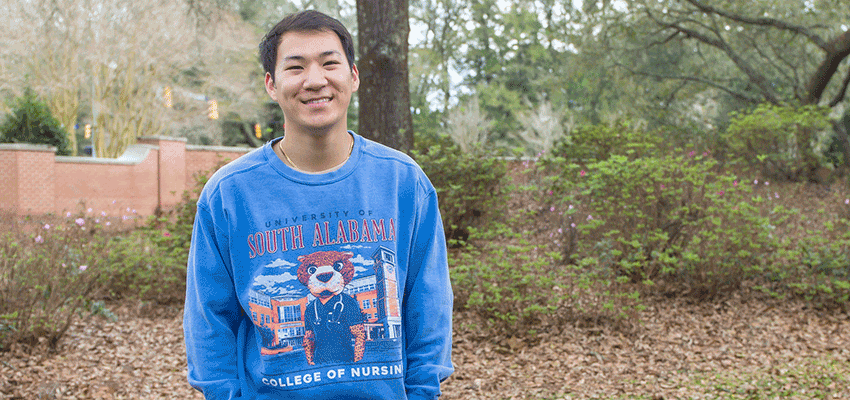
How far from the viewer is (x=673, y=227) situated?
6.88 metres

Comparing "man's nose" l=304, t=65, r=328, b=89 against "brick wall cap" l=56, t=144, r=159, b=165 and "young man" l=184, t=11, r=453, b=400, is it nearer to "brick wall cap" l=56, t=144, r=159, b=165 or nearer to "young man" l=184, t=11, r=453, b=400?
"young man" l=184, t=11, r=453, b=400

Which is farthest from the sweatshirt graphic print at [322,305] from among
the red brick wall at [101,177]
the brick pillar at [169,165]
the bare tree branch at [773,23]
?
the brick pillar at [169,165]

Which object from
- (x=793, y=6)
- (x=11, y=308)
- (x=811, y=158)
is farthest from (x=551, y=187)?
(x=793, y=6)

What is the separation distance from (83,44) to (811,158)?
21261 mm

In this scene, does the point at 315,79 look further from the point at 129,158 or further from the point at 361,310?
the point at 129,158

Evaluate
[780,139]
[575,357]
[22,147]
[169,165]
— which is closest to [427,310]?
[575,357]

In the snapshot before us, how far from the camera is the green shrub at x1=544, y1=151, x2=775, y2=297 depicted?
657 cm

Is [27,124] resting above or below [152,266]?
above

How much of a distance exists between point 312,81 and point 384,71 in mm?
5124

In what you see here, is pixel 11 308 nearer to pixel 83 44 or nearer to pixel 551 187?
pixel 551 187

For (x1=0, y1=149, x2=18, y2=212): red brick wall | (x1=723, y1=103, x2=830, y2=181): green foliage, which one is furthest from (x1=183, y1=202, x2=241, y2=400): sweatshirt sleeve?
(x1=0, y1=149, x2=18, y2=212): red brick wall

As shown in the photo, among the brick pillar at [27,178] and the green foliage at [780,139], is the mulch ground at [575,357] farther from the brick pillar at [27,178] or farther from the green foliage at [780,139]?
the brick pillar at [27,178]

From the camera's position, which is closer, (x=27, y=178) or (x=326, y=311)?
(x=326, y=311)

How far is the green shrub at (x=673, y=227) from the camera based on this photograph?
6.57 metres
